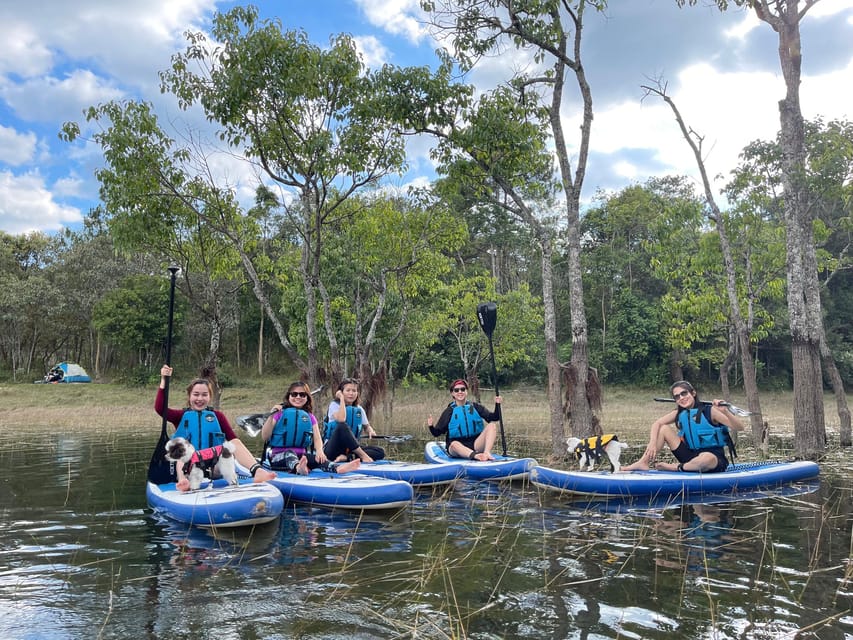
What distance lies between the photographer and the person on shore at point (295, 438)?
787cm

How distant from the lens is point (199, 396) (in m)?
6.82

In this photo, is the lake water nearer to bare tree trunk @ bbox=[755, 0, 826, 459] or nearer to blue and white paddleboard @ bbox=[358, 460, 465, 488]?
blue and white paddleboard @ bbox=[358, 460, 465, 488]

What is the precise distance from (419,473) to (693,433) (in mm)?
3376

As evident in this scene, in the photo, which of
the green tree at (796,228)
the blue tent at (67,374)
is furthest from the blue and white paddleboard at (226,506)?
the blue tent at (67,374)

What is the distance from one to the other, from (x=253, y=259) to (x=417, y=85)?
7.65 meters

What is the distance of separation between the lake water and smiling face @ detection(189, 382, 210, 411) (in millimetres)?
1243

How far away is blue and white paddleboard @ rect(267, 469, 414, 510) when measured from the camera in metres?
6.76

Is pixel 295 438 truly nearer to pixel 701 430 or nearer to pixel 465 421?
pixel 465 421

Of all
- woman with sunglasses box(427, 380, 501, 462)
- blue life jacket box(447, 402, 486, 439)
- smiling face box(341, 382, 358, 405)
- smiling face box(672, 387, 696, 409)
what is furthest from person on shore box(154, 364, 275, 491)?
smiling face box(672, 387, 696, 409)

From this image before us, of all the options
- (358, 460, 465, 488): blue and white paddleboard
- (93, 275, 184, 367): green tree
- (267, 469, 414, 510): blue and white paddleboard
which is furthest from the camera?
(93, 275, 184, 367): green tree

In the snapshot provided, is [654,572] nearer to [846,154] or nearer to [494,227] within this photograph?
[846,154]

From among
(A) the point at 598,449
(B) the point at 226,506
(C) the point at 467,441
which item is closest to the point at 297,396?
(B) the point at 226,506

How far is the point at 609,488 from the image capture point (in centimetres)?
734

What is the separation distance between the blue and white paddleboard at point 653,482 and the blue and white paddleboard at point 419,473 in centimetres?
106
